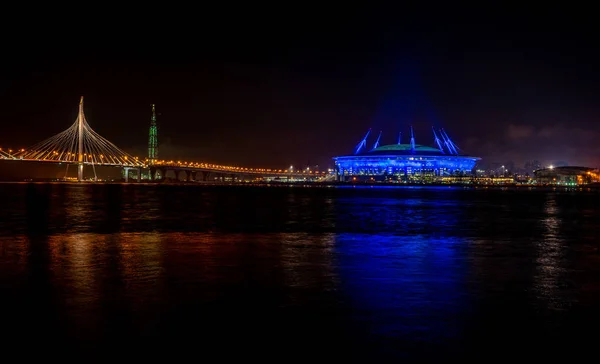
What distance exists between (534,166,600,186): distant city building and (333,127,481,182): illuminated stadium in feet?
71.2

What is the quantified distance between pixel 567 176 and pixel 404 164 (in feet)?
155

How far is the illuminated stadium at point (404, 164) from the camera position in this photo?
150 meters

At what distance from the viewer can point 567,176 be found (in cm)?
16025

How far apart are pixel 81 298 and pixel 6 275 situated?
256 cm

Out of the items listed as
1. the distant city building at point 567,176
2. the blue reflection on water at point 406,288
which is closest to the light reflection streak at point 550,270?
the blue reflection on water at point 406,288

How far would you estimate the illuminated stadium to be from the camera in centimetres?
15050

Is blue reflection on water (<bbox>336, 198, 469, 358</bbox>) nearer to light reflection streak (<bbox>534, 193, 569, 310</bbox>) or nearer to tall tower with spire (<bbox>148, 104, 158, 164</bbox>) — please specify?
light reflection streak (<bbox>534, 193, 569, 310</bbox>)

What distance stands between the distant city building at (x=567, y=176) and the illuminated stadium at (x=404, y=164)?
21710mm

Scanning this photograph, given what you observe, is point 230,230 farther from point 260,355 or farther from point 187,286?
point 260,355

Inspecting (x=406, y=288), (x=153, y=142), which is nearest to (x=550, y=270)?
(x=406, y=288)

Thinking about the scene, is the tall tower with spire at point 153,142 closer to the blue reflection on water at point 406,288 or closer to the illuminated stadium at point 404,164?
the illuminated stadium at point 404,164

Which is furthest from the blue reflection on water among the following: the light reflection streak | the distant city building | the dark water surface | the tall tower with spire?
the distant city building

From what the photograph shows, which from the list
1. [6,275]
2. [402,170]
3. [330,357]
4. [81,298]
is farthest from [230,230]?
[402,170]

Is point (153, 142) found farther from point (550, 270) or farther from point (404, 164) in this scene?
point (550, 270)
